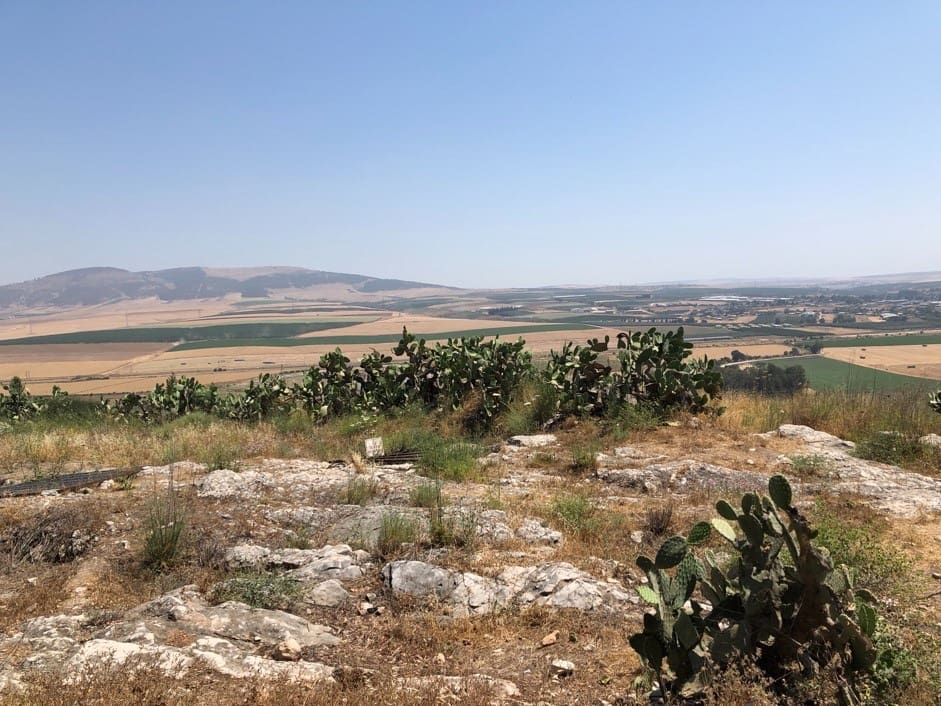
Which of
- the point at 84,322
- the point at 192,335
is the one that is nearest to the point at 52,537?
the point at 192,335

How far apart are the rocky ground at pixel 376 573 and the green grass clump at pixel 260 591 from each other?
0.01m

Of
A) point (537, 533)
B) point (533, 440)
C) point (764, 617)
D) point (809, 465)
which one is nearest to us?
point (764, 617)

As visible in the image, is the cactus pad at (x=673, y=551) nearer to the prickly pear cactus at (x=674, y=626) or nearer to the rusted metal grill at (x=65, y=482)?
the prickly pear cactus at (x=674, y=626)

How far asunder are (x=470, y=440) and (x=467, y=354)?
202 cm

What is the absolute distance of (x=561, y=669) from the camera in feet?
11.1

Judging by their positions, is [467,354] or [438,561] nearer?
[438,561]

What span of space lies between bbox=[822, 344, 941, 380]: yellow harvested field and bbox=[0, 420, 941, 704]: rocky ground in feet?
60.2

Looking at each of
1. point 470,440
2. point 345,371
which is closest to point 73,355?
point 345,371

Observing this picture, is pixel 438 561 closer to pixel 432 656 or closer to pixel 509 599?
pixel 509 599

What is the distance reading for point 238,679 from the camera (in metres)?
3.04

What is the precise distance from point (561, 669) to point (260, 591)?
2.27 meters

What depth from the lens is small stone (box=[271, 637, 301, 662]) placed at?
3396 mm

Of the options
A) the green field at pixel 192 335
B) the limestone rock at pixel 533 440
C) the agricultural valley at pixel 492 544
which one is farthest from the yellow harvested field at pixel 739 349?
the green field at pixel 192 335

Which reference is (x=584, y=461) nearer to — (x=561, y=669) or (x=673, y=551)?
(x=561, y=669)
